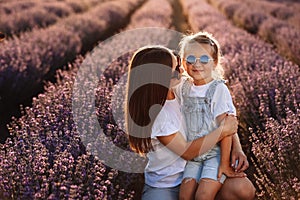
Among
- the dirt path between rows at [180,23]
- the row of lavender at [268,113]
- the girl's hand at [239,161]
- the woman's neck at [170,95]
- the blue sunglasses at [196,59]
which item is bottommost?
the dirt path between rows at [180,23]

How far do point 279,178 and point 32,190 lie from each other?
1278 millimetres

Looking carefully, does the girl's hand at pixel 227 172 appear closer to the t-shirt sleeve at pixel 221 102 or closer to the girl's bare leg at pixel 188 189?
the girl's bare leg at pixel 188 189

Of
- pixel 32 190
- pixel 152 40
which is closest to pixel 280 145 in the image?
pixel 32 190

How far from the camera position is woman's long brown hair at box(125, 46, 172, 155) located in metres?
2.51

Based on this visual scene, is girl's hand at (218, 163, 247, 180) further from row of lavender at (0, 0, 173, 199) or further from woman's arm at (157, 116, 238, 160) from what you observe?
row of lavender at (0, 0, 173, 199)

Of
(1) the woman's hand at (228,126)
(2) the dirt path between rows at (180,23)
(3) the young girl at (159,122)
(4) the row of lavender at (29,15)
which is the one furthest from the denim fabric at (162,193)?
(4) the row of lavender at (29,15)

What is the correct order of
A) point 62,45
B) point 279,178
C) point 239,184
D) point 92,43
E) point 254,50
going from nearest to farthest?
point 239,184 < point 279,178 < point 254,50 < point 62,45 < point 92,43

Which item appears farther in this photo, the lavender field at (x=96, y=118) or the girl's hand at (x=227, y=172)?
the girl's hand at (x=227, y=172)

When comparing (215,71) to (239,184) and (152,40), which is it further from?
(152,40)

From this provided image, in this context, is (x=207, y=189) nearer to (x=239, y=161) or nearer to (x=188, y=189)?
(x=188, y=189)

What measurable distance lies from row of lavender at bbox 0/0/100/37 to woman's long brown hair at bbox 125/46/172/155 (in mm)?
6318

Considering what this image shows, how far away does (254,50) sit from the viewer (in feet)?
19.5

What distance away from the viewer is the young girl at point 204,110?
2.50 meters

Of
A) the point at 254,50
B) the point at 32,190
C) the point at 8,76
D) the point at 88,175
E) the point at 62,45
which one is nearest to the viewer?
the point at 32,190
